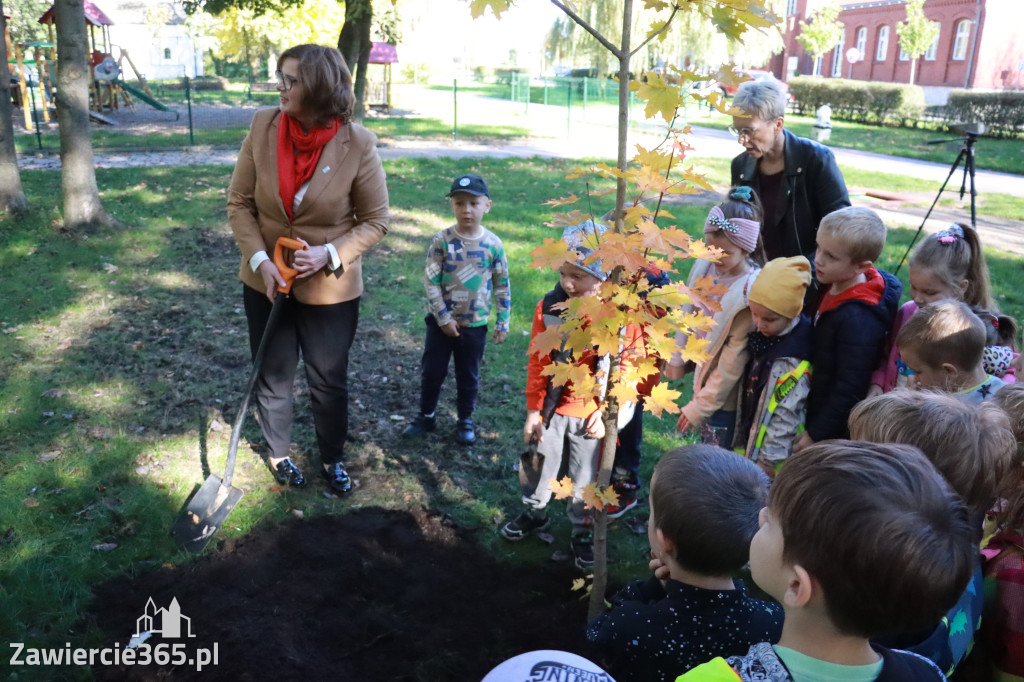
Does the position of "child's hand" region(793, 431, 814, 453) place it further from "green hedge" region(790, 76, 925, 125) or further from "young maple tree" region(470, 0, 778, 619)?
"green hedge" region(790, 76, 925, 125)

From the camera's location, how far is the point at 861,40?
41844 mm

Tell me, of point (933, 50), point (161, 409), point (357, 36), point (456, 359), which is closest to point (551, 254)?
point (456, 359)

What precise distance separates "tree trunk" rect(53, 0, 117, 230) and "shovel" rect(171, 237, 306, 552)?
229 inches

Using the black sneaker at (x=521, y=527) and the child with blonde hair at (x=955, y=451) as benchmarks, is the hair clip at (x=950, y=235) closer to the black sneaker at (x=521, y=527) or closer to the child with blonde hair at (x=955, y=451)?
the child with blonde hair at (x=955, y=451)

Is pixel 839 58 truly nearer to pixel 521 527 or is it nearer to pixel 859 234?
pixel 859 234

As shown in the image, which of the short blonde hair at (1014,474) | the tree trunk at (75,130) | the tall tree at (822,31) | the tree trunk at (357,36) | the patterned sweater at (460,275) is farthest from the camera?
the tall tree at (822,31)

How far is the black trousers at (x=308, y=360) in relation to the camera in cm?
370

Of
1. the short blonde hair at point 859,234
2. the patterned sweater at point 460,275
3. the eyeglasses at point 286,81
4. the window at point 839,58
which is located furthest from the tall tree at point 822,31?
the eyeglasses at point 286,81

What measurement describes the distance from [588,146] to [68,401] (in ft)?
48.0

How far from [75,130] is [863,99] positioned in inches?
1094

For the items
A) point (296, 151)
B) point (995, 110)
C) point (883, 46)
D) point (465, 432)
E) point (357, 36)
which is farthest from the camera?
point (883, 46)

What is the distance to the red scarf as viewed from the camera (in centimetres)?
343

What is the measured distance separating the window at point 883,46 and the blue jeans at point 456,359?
140ft

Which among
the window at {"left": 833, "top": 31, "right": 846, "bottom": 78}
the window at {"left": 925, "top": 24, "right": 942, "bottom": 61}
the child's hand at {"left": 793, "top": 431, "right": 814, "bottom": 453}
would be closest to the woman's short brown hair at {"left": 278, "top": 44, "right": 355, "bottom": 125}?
the child's hand at {"left": 793, "top": 431, "right": 814, "bottom": 453}
